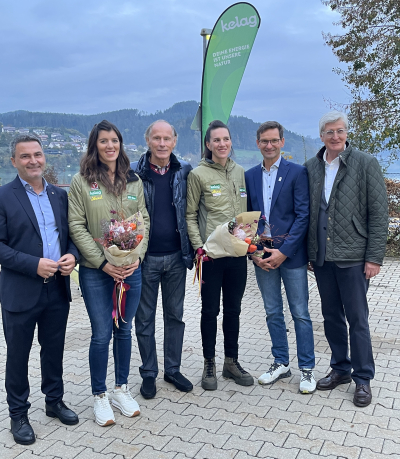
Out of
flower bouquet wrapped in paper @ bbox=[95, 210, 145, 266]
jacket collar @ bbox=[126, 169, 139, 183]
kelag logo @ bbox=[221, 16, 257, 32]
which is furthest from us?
kelag logo @ bbox=[221, 16, 257, 32]

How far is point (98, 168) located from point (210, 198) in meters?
0.97

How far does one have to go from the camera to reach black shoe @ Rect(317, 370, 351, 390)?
4.09 m

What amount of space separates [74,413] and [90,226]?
4.87 ft

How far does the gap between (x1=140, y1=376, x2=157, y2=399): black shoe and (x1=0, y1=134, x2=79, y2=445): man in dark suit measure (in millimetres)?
877

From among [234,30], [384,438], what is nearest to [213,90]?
[234,30]

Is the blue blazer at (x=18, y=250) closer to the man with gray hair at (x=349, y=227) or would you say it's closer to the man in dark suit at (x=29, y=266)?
the man in dark suit at (x=29, y=266)

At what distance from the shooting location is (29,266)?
10.5 feet

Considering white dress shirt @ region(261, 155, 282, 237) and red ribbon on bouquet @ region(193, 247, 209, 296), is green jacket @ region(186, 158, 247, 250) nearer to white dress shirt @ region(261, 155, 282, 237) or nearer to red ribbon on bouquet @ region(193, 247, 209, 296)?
red ribbon on bouquet @ region(193, 247, 209, 296)

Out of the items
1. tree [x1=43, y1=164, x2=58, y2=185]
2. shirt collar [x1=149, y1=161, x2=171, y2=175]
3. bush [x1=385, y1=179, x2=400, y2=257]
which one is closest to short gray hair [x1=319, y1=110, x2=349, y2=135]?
shirt collar [x1=149, y1=161, x2=171, y2=175]

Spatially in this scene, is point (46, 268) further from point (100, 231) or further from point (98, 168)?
point (98, 168)

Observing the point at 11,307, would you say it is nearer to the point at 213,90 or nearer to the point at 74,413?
the point at 74,413

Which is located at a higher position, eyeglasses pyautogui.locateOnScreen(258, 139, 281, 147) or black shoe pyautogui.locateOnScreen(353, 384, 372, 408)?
eyeglasses pyautogui.locateOnScreen(258, 139, 281, 147)

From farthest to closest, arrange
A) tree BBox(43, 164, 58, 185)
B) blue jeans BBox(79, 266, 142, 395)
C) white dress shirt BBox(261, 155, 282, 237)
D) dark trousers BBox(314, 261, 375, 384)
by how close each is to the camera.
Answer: tree BBox(43, 164, 58, 185)
white dress shirt BBox(261, 155, 282, 237)
dark trousers BBox(314, 261, 375, 384)
blue jeans BBox(79, 266, 142, 395)

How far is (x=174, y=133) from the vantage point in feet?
13.2
